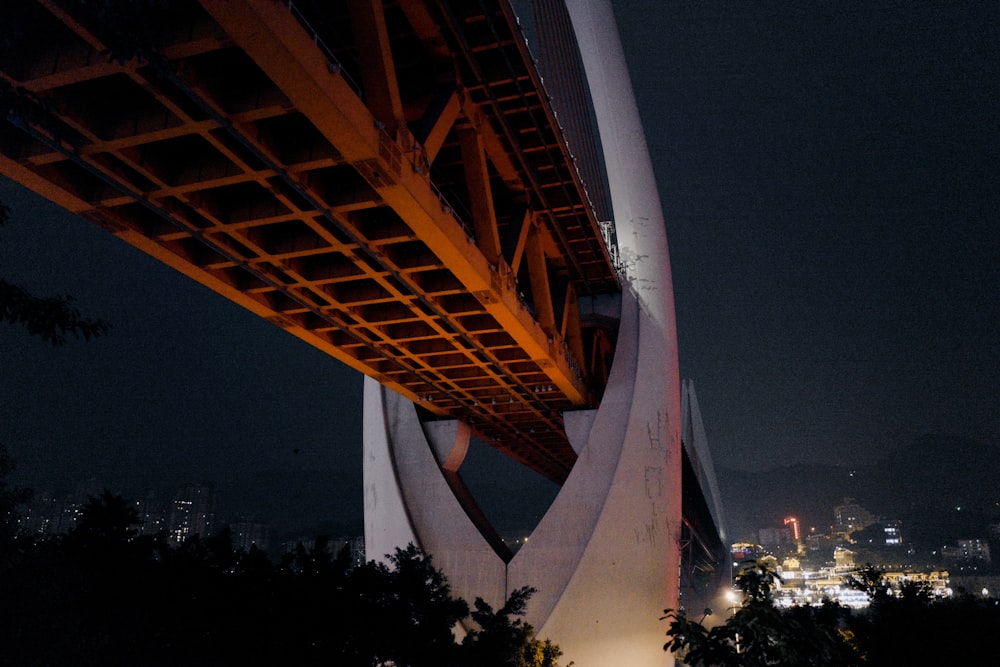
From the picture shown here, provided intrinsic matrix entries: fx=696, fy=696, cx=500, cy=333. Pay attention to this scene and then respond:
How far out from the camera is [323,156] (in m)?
8.80

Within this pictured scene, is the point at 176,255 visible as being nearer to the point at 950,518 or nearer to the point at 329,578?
the point at 329,578

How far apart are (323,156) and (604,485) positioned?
13.2 meters

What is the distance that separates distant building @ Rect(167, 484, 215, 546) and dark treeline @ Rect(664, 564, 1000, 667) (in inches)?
3218

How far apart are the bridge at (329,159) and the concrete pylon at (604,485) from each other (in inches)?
48.6

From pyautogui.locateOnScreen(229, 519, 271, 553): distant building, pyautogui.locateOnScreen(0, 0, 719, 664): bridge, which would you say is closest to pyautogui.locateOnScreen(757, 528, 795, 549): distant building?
pyautogui.locateOnScreen(229, 519, 271, 553): distant building

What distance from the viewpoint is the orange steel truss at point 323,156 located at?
6.95 meters

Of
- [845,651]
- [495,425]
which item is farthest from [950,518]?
[845,651]

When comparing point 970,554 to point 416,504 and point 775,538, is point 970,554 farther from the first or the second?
point 416,504

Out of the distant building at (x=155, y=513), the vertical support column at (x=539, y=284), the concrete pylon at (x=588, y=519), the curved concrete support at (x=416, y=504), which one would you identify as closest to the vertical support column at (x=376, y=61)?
the vertical support column at (x=539, y=284)

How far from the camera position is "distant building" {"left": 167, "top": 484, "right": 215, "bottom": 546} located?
3268 inches

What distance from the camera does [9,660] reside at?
499cm

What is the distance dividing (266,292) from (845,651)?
37.2 feet

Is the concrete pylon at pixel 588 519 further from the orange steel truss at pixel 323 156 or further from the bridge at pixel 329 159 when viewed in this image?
the orange steel truss at pixel 323 156

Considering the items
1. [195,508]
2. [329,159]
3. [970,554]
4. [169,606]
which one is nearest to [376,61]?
[329,159]
